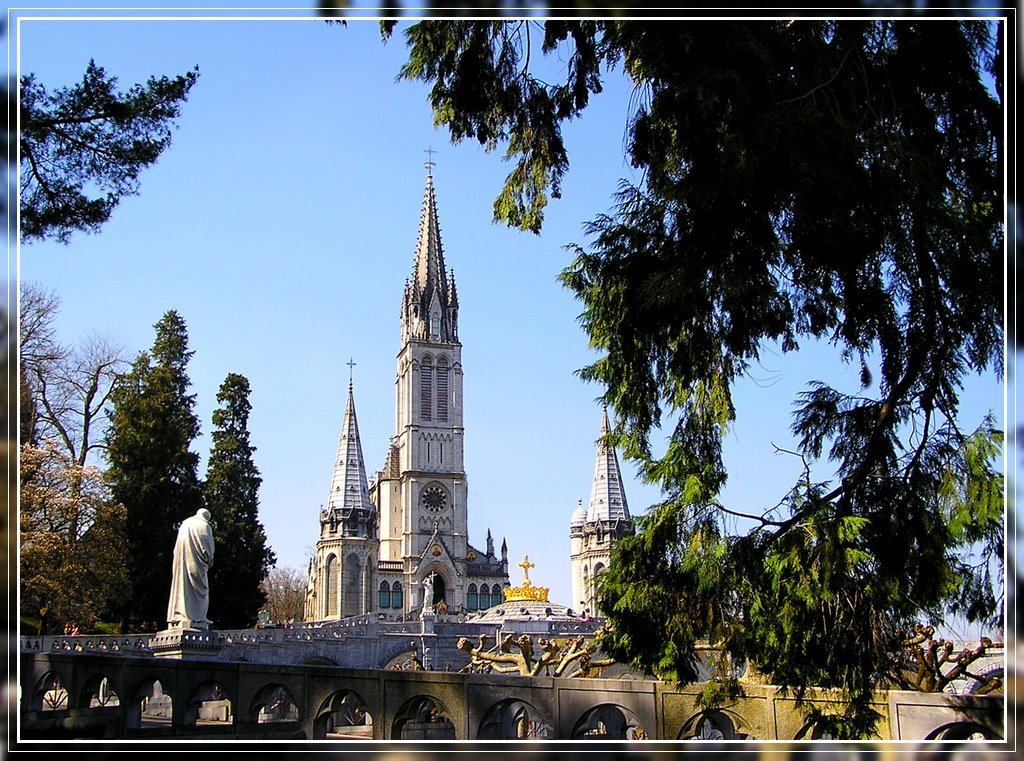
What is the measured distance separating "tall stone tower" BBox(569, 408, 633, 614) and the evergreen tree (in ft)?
38.1

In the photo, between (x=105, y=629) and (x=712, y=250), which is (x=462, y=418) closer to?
(x=105, y=629)

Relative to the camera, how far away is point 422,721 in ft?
21.5

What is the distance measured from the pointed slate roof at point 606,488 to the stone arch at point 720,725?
177 cm

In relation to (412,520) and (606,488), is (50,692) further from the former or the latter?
(412,520)

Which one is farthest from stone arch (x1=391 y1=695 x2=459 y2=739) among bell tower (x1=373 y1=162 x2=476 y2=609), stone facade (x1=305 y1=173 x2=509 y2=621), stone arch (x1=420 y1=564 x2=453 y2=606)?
stone arch (x1=420 y1=564 x2=453 y2=606)

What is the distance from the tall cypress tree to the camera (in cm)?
1777

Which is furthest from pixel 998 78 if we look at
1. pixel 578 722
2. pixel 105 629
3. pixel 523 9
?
pixel 105 629

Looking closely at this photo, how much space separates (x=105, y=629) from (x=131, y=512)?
253 centimetres

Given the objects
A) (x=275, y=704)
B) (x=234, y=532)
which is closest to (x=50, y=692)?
(x=275, y=704)

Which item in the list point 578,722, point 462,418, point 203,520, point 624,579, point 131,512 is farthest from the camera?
point 462,418

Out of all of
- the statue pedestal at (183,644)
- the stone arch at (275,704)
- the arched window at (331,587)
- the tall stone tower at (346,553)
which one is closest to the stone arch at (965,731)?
the stone arch at (275,704)

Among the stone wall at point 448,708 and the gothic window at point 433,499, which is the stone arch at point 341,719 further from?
the gothic window at point 433,499

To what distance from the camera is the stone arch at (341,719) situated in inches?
267

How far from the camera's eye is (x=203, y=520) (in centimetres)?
1280
